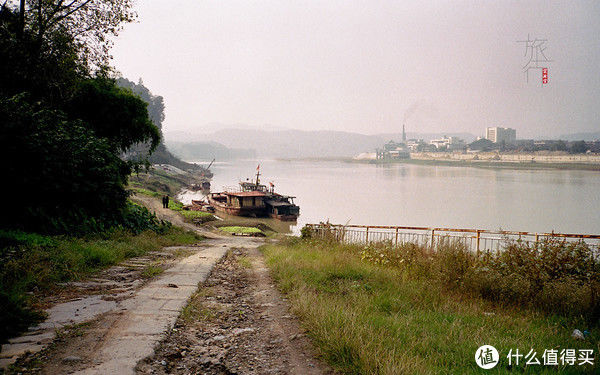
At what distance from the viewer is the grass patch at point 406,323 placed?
354cm

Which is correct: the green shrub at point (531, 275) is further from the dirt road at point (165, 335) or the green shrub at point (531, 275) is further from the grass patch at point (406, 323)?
the dirt road at point (165, 335)

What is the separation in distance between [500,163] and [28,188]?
484 ft

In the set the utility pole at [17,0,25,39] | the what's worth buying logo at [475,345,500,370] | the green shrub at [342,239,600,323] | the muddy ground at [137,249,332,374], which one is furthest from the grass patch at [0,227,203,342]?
the utility pole at [17,0,25,39]

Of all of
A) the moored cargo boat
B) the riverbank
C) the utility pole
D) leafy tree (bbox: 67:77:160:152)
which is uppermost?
the utility pole

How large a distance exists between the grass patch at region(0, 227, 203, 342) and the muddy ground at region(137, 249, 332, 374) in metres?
1.77

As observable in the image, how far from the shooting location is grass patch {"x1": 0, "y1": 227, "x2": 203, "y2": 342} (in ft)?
13.1

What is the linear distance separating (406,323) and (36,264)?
6220 mm

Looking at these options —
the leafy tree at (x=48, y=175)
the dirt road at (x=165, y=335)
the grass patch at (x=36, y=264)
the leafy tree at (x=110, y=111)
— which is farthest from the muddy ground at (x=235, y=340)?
the leafy tree at (x=110, y=111)

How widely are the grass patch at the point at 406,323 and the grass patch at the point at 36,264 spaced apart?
3.46m

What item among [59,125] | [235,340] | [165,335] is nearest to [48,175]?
[59,125]

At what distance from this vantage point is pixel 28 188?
8.75 m

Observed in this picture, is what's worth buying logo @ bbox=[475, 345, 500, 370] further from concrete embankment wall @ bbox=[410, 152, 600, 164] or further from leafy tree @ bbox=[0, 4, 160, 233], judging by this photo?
concrete embankment wall @ bbox=[410, 152, 600, 164]

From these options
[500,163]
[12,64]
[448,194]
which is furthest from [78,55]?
[500,163]

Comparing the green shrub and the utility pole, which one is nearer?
the green shrub
